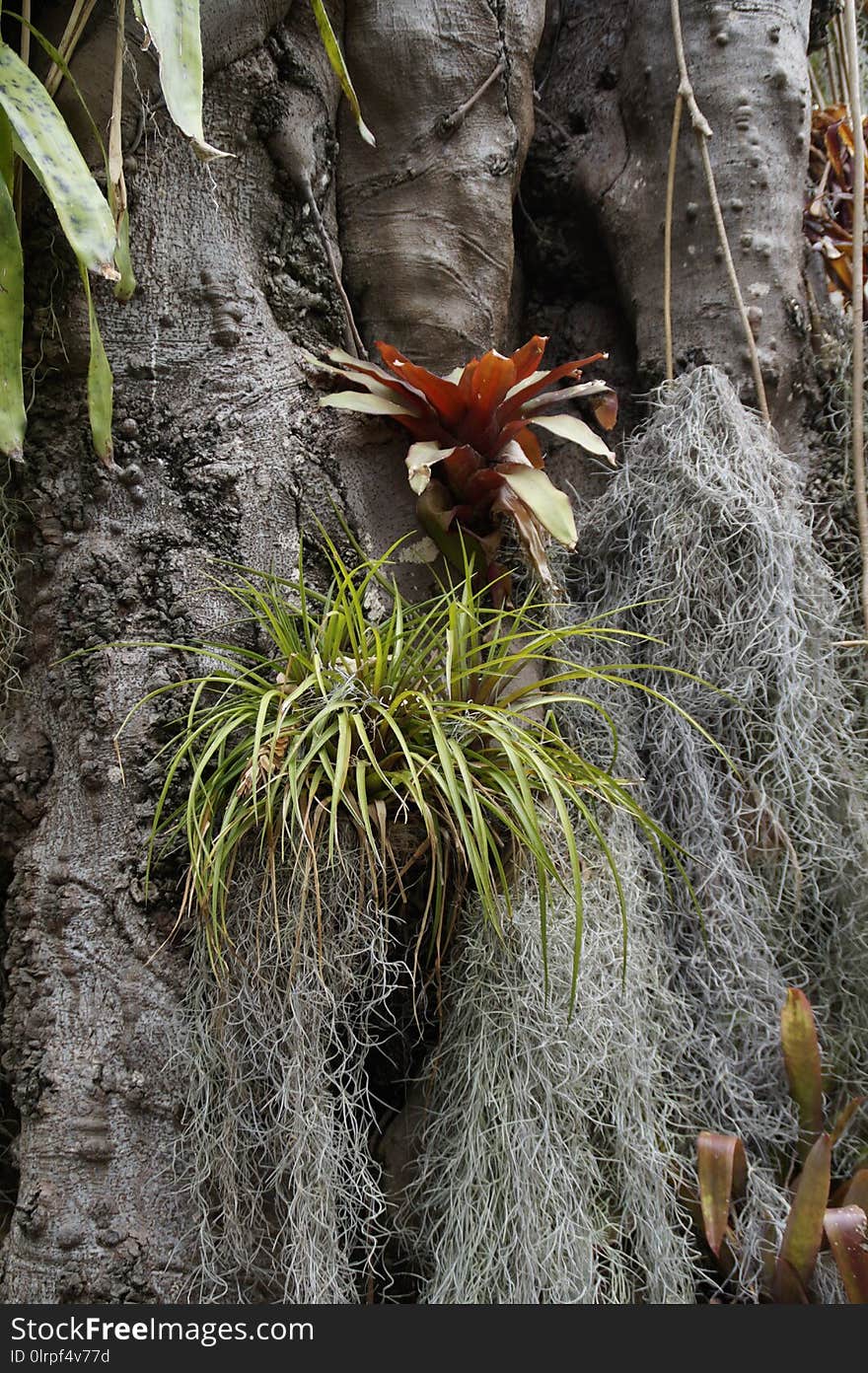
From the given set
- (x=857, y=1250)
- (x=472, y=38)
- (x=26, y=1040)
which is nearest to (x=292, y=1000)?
(x=26, y=1040)

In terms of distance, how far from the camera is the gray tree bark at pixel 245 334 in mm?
1307

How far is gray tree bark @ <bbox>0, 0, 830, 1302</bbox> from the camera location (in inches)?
51.4

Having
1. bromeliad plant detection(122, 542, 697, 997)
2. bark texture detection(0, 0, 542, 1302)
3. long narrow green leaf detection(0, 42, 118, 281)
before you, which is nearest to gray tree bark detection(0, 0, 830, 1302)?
bark texture detection(0, 0, 542, 1302)

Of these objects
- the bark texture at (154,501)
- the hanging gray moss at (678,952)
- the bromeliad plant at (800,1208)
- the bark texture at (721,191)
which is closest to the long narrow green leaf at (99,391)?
the bark texture at (154,501)

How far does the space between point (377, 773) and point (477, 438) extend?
65cm

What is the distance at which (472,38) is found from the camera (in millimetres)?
1812

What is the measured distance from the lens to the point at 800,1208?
1332mm

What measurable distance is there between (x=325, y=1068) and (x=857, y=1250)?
738 millimetres

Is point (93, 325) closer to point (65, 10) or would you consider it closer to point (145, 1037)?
point (65, 10)

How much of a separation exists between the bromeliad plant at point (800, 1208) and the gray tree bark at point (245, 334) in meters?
0.70

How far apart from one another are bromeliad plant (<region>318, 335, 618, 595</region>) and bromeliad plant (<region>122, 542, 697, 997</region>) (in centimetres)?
19

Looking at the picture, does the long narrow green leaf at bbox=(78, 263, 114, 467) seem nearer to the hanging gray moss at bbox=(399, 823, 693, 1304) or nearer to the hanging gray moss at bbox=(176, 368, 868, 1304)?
the hanging gray moss at bbox=(176, 368, 868, 1304)

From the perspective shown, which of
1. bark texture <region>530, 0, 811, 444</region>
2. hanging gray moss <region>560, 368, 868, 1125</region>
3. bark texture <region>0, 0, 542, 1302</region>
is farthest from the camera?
bark texture <region>530, 0, 811, 444</region>

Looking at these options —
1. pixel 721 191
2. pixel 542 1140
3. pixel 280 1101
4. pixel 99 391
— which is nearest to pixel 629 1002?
pixel 542 1140
